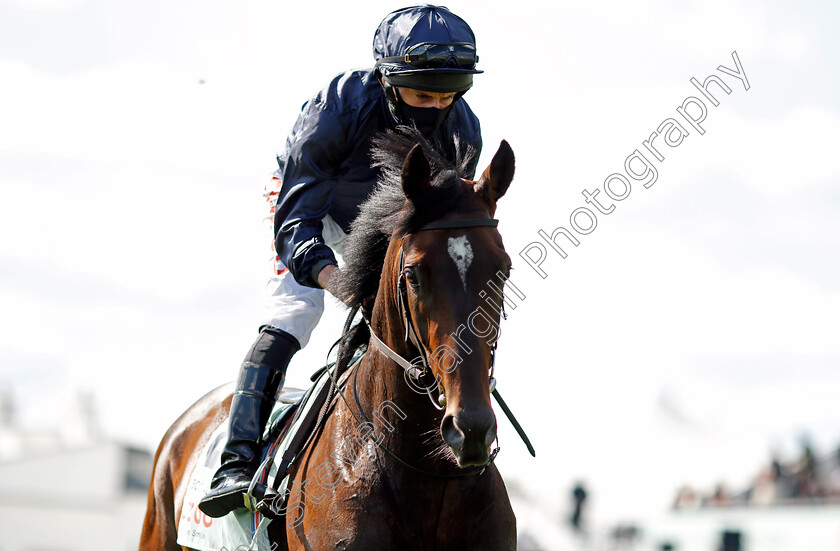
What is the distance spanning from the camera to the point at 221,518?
17.0ft

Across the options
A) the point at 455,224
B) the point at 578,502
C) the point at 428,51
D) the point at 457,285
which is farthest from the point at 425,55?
the point at 578,502

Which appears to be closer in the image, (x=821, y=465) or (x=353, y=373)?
(x=353, y=373)

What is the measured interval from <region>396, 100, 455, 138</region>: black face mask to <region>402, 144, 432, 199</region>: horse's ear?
0.91 m

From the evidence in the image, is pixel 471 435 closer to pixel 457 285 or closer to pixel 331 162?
pixel 457 285

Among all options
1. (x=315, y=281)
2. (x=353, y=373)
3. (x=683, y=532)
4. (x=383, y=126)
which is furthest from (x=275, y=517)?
(x=683, y=532)

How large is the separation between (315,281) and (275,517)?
109cm

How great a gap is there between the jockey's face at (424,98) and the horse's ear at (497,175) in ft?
2.71

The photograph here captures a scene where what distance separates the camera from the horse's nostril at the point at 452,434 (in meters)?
3.36

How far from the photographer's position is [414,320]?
12.3 ft

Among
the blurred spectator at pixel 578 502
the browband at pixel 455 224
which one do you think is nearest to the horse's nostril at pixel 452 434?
the browband at pixel 455 224

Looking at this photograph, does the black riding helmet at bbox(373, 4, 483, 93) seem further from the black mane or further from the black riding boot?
the black riding boot

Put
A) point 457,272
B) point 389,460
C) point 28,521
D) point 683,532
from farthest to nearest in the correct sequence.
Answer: point 28,521, point 683,532, point 389,460, point 457,272

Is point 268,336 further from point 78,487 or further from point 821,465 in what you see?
point 78,487

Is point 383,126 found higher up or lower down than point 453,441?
higher up
